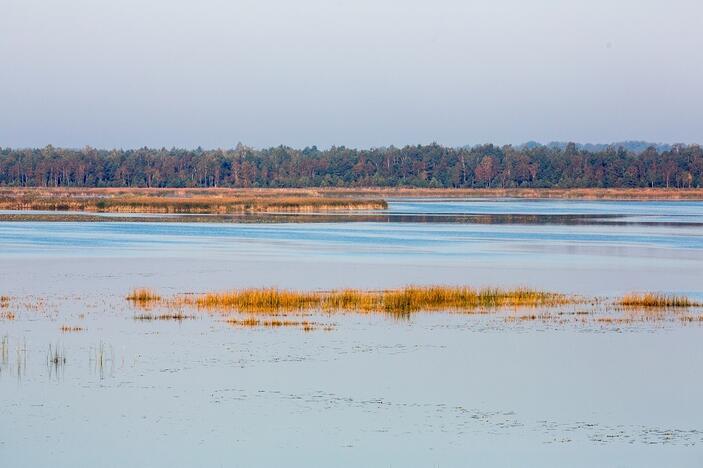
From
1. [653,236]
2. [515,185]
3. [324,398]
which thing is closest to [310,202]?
[653,236]

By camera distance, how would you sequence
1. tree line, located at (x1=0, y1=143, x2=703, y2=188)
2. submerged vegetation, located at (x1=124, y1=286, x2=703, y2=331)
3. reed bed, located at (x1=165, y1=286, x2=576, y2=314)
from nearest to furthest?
1. submerged vegetation, located at (x1=124, y1=286, x2=703, y2=331)
2. reed bed, located at (x1=165, y1=286, x2=576, y2=314)
3. tree line, located at (x1=0, y1=143, x2=703, y2=188)

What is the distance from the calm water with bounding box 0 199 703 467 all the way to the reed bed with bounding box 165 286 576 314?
1.12 meters

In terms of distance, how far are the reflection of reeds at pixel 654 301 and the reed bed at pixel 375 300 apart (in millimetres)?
1223

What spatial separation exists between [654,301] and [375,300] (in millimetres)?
5834

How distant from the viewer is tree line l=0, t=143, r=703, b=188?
500 ft

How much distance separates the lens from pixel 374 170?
6393 inches

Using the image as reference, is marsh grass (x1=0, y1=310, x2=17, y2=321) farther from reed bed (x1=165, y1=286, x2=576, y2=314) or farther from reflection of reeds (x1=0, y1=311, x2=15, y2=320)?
reed bed (x1=165, y1=286, x2=576, y2=314)

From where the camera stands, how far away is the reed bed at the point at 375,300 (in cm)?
2348

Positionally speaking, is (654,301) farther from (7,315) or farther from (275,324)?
(7,315)

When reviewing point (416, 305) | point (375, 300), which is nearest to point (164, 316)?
point (375, 300)

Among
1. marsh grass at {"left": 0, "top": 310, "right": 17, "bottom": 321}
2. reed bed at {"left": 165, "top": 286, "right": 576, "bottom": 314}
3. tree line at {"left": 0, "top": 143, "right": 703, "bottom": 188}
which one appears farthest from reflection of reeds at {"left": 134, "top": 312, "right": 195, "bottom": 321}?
tree line at {"left": 0, "top": 143, "right": 703, "bottom": 188}

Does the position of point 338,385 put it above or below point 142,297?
below

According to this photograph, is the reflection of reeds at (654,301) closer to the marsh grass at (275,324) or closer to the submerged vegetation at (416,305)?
the submerged vegetation at (416,305)

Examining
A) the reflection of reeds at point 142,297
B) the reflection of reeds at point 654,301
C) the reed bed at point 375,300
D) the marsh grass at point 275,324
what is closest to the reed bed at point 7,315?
the reflection of reeds at point 142,297
